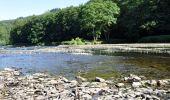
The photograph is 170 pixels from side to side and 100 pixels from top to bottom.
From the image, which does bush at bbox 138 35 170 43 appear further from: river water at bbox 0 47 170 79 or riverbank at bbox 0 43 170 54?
river water at bbox 0 47 170 79

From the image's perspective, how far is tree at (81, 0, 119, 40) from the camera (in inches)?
4943

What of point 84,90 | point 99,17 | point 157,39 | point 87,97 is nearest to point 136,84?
point 84,90

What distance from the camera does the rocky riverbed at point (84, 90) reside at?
74.8 ft

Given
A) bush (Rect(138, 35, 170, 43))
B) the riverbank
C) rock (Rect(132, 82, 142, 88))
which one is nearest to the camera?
rock (Rect(132, 82, 142, 88))

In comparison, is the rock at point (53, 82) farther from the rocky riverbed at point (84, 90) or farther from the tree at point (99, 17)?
the tree at point (99, 17)

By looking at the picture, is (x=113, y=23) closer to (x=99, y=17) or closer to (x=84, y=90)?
(x=99, y=17)

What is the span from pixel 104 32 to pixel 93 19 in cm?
768

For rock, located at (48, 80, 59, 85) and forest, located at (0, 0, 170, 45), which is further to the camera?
forest, located at (0, 0, 170, 45)

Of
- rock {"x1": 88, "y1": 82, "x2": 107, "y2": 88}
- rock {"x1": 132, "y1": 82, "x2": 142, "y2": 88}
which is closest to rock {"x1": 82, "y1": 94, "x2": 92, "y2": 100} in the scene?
rock {"x1": 88, "y1": 82, "x2": 107, "y2": 88}

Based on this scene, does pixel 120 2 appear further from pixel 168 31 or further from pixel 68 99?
pixel 68 99

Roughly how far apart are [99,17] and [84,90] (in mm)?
102220

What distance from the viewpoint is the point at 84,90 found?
2475 cm

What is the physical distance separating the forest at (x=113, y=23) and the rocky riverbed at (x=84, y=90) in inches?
2712

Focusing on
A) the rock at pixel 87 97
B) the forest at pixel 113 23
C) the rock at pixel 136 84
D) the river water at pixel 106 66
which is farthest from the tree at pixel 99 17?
the rock at pixel 87 97
